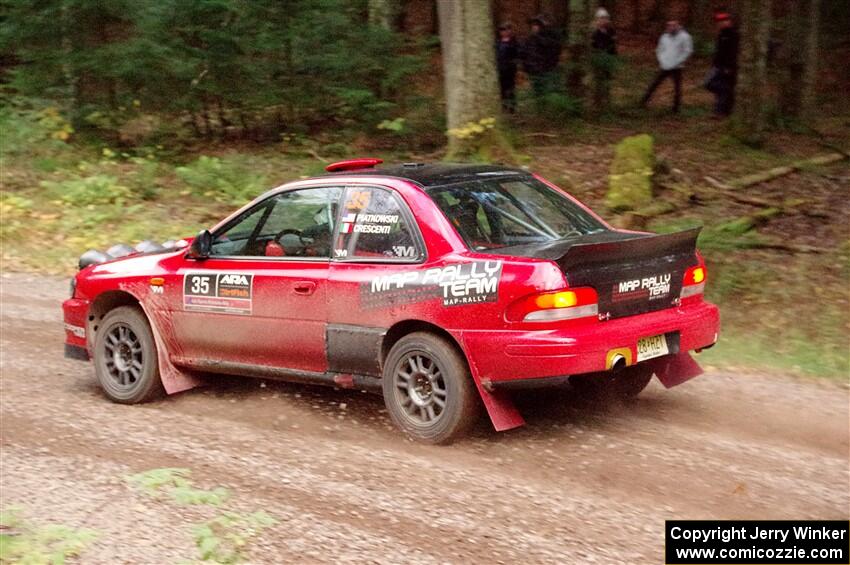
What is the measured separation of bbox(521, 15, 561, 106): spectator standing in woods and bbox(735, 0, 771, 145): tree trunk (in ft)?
10.9

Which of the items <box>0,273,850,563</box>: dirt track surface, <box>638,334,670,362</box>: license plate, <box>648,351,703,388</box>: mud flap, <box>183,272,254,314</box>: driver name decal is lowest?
<box>0,273,850,563</box>: dirt track surface

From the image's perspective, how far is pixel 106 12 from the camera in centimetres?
1711

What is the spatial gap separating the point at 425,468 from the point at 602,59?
13.4 metres

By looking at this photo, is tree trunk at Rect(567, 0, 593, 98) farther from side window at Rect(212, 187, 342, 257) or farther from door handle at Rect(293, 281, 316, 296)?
door handle at Rect(293, 281, 316, 296)

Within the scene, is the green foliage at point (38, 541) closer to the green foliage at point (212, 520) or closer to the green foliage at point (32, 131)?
the green foliage at point (212, 520)

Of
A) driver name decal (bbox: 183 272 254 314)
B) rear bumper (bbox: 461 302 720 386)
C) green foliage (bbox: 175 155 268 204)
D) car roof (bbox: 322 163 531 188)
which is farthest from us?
green foliage (bbox: 175 155 268 204)

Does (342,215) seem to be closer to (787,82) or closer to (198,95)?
(198,95)

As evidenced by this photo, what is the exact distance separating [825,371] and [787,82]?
12062mm

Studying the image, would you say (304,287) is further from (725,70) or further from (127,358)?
(725,70)

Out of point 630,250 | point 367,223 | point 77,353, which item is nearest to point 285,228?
point 367,223

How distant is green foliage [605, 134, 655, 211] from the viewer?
12.2 meters

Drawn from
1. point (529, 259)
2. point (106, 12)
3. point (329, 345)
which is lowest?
point (329, 345)

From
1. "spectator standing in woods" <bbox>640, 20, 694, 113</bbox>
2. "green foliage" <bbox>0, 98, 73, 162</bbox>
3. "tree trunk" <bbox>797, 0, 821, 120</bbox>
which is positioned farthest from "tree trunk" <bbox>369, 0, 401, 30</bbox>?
"tree trunk" <bbox>797, 0, 821, 120</bbox>

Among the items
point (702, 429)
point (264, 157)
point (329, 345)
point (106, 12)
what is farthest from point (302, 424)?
point (106, 12)
